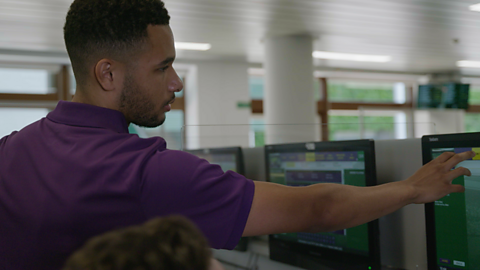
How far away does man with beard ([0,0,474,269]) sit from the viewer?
712 millimetres

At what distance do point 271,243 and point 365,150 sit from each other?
0.57 metres

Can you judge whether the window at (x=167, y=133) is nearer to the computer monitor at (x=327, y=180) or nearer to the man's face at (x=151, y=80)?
the computer monitor at (x=327, y=180)

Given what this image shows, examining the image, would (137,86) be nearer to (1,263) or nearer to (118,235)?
(1,263)

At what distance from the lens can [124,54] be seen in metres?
0.84

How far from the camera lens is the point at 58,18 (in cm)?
450

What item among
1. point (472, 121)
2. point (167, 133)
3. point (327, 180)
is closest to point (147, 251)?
point (327, 180)

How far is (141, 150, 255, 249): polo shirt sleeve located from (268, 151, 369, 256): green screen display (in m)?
0.52

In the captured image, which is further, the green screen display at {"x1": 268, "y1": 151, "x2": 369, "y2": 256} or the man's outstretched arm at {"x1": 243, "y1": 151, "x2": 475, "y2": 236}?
the green screen display at {"x1": 268, "y1": 151, "x2": 369, "y2": 256}

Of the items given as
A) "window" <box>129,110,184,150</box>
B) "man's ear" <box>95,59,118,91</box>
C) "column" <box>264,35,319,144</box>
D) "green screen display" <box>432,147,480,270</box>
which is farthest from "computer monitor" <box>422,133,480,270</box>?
"column" <box>264,35,319,144</box>

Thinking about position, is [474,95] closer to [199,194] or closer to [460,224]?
[460,224]

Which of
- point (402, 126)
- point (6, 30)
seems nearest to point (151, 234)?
point (402, 126)

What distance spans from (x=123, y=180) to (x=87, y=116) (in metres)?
0.20

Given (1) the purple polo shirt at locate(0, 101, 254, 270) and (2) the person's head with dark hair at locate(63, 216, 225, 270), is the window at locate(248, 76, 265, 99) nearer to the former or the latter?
(1) the purple polo shirt at locate(0, 101, 254, 270)

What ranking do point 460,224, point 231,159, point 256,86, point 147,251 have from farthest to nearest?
point 256,86 → point 231,159 → point 460,224 → point 147,251
